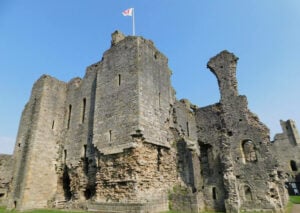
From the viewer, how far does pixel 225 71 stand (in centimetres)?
1480

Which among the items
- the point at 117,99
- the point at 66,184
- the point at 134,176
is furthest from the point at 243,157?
the point at 66,184

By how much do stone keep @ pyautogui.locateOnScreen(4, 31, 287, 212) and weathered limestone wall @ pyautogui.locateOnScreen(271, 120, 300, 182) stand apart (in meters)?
16.7

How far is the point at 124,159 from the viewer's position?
34.9ft

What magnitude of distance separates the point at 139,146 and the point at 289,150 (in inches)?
1007

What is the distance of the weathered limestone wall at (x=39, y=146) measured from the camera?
13023 mm

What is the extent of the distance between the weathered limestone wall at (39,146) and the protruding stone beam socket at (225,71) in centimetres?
1156

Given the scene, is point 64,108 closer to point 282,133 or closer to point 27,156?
point 27,156

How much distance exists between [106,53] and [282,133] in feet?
87.0

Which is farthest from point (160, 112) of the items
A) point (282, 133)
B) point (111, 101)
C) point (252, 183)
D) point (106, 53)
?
point (282, 133)

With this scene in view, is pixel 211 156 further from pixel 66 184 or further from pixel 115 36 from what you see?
pixel 115 36

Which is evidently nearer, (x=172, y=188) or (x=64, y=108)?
(x=172, y=188)

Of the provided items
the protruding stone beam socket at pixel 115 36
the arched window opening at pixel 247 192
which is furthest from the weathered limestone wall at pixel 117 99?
the arched window opening at pixel 247 192

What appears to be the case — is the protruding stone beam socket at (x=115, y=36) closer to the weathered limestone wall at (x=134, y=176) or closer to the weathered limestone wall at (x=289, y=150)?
the weathered limestone wall at (x=134, y=176)

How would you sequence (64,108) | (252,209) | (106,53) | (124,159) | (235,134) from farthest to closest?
(64,108)
(106,53)
(235,134)
(252,209)
(124,159)
